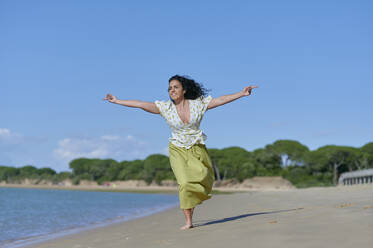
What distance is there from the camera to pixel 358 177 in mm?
43281

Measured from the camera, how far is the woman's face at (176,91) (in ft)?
17.7

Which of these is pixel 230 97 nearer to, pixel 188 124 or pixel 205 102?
pixel 205 102

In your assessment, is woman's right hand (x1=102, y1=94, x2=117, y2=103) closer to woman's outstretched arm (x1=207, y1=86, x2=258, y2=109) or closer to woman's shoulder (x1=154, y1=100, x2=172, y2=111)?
woman's shoulder (x1=154, y1=100, x2=172, y2=111)

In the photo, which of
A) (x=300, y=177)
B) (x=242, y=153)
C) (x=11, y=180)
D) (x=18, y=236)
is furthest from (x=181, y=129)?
(x=11, y=180)

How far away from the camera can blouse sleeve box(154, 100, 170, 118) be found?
538cm

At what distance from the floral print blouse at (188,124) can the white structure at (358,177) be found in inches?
1418

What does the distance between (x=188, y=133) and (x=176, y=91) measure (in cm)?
62

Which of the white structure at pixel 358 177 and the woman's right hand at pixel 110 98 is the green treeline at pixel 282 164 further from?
the woman's right hand at pixel 110 98

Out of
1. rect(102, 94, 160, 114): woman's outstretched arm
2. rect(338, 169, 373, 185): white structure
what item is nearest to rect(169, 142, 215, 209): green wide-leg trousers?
rect(102, 94, 160, 114): woman's outstretched arm

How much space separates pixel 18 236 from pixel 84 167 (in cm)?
9908

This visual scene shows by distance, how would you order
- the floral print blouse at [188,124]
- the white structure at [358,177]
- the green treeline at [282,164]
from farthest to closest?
the green treeline at [282,164]
the white structure at [358,177]
the floral print blouse at [188,124]

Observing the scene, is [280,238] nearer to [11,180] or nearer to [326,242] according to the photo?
[326,242]

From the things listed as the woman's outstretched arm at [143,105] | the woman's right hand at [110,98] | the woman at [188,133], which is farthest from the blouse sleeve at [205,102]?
the woman's right hand at [110,98]

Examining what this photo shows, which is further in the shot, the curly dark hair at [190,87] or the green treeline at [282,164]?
the green treeline at [282,164]
